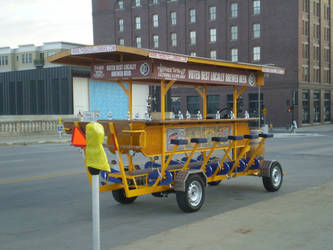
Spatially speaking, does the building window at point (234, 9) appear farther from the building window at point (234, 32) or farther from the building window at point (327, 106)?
the building window at point (327, 106)

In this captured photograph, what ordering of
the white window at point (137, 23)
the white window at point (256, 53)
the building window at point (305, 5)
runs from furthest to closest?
1. the white window at point (137, 23)
2. the white window at point (256, 53)
3. the building window at point (305, 5)

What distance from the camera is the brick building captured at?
2199 inches

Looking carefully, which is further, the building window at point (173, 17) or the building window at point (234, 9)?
the building window at point (173, 17)

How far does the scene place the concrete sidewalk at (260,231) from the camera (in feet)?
19.2

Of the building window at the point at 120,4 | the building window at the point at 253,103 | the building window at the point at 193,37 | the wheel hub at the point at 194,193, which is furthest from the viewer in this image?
the building window at the point at 120,4

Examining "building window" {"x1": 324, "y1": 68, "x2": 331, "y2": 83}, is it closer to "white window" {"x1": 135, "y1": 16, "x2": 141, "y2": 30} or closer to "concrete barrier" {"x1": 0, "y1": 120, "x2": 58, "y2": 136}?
"white window" {"x1": 135, "y1": 16, "x2": 141, "y2": 30}

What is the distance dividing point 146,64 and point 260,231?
3680 millimetres

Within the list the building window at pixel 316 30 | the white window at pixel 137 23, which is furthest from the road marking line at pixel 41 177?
the white window at pixel 137 23

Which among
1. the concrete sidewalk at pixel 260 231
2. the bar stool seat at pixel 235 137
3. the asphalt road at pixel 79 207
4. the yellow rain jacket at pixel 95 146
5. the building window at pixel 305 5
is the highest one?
the building window at pixel 305 5

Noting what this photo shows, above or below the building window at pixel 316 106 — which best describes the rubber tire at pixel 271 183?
below

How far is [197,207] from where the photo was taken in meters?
Answer: 8.33

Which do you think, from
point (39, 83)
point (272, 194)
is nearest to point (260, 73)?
point (272, 194)

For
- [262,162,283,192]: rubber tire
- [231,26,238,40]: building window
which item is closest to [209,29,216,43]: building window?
[231,26,238,40]: building window

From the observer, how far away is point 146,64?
835cm
